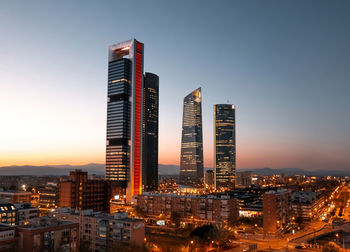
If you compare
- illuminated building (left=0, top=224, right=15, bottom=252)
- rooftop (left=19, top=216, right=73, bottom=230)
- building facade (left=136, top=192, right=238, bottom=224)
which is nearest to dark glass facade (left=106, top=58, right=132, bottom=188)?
building facade (left=136, top=192, right=238, bottom=224)

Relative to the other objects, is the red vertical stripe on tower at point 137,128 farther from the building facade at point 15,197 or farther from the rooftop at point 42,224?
the rooftop at point 42,224

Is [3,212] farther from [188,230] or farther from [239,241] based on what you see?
[239,241]

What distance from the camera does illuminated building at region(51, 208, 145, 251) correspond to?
217 feet

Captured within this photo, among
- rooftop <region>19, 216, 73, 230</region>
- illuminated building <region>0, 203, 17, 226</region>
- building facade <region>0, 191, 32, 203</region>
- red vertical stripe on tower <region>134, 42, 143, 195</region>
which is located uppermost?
red vertical stripe on tower <region>134, 42, 143, 195</region>

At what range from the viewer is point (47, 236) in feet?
186

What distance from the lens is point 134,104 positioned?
178 meters

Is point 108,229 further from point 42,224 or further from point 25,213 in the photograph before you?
point 25,213

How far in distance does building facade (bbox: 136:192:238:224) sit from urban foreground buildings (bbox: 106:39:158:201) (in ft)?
202

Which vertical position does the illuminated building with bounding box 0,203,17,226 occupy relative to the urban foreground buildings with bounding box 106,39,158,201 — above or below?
below

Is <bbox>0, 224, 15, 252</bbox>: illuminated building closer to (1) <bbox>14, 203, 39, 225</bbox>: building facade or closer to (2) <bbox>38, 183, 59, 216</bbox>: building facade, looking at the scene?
(1) <bbox>14, 203, 39, 225</bbox>: building facade

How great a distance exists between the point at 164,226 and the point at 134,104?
304 feet

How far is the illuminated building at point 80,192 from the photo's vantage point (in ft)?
375

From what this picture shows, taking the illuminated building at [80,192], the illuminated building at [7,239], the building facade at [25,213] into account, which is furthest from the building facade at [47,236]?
the illuminated building at [80,192]

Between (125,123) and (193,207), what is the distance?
279 ft
